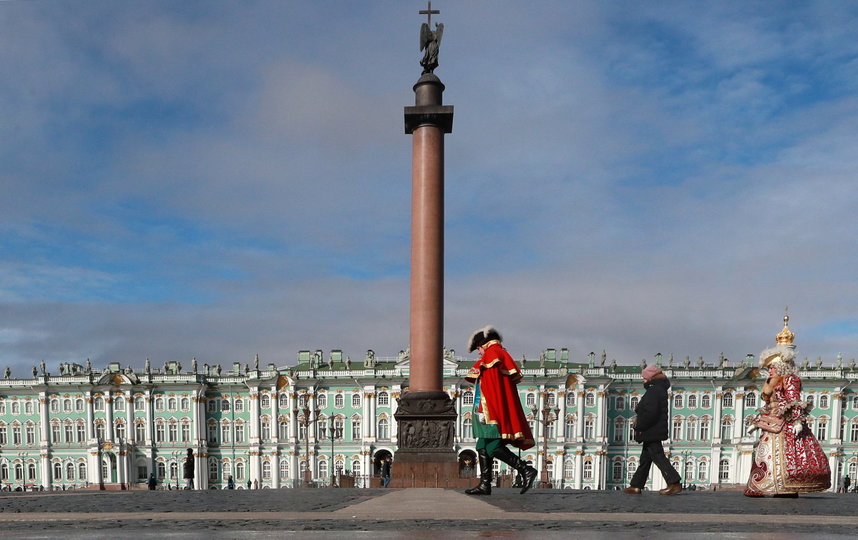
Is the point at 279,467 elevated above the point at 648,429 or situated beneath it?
situated beneath

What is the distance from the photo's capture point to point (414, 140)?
1773 centimetres

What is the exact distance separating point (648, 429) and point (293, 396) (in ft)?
201

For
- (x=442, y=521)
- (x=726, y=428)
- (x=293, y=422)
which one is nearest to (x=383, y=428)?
(x=293, y=422)

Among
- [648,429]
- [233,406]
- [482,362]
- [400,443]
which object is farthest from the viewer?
[233,406]

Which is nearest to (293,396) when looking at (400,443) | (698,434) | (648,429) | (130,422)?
(130,422)

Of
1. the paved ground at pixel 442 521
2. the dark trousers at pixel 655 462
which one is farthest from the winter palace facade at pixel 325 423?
the paved ground at pixel 442 521

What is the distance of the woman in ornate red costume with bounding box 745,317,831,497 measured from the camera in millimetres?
10180

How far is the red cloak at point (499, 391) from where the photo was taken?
372 inches

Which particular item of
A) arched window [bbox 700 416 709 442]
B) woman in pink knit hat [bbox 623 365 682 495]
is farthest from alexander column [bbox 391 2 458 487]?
arched window [bbox 700 416 709 442]

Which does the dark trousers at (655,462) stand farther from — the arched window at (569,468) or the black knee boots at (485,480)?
the arched window at (569,468)

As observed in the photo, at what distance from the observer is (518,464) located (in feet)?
32.1

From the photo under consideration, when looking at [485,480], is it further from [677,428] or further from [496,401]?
[677,428]

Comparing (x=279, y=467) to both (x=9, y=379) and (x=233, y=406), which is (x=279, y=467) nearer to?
(x=233, y=406)

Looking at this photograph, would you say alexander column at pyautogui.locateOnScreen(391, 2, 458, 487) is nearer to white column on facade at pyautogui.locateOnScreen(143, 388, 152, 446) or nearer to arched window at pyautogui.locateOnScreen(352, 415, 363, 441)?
arched window at pyautogui.locateOnScreen(352, 415, 363, 441)
